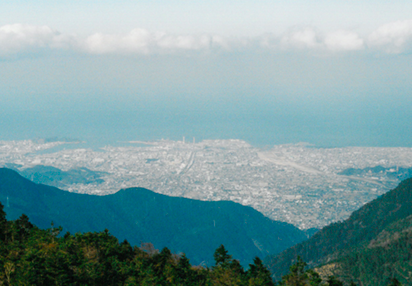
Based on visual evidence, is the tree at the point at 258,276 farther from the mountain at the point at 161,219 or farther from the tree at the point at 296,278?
the mountain at the point at 161,219

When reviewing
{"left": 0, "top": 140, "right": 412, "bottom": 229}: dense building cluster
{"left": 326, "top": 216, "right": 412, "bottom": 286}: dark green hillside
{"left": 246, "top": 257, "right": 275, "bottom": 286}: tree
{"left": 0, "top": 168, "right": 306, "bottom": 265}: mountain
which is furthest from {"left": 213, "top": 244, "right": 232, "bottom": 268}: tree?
{"left": 0, "top": 140, "right": 412, "bottom": 229}: dense building cluster

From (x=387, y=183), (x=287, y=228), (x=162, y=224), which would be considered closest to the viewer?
(x=162, y=224)

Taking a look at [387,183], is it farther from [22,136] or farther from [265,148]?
[22,136]

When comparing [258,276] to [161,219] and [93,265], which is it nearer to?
[93,265]

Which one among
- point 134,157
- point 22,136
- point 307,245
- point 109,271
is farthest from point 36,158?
point 109,271

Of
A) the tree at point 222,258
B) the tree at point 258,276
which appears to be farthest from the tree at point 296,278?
the tree at point 222,258
